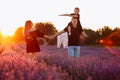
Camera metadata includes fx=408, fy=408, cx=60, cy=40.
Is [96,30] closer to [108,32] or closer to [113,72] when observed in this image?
[108,32]

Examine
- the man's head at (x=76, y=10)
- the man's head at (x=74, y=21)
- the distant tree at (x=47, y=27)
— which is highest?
the distant tree at (x=47, y=27)

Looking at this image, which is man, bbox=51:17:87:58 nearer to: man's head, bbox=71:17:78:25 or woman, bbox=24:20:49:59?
man's head, bbox=71:17:78:25

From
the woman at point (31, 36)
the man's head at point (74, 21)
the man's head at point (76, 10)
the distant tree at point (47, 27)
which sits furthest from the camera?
the distant tree at point (47, 27)

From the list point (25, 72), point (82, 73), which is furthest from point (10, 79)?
point (82, 73)

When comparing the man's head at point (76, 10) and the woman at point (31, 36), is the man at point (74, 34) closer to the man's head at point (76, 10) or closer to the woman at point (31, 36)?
the man's head at point (76, 10)

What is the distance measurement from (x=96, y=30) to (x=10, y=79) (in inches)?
3124

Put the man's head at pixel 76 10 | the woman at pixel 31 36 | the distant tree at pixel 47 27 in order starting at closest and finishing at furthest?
the man's head at pixel 76 10 < the woman at pixel 31 36 < the distant tree at pixel 47 27

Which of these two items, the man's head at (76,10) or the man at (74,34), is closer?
the man's head at (76,10)

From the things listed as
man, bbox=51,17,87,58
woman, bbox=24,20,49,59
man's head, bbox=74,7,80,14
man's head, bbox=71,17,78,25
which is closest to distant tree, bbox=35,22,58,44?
woman, bbox=24,20,49,59

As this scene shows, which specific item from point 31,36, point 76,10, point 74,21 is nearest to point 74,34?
point 74,21

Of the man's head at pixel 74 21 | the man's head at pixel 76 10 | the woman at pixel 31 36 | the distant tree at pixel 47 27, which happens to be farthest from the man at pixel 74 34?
the distant tree at pixel 47 27

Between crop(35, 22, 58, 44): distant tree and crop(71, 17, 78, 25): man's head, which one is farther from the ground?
crop(35, 22, 58, 44): distant tree

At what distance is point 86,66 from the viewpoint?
6.84 metres

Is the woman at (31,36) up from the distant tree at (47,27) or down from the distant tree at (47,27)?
down
